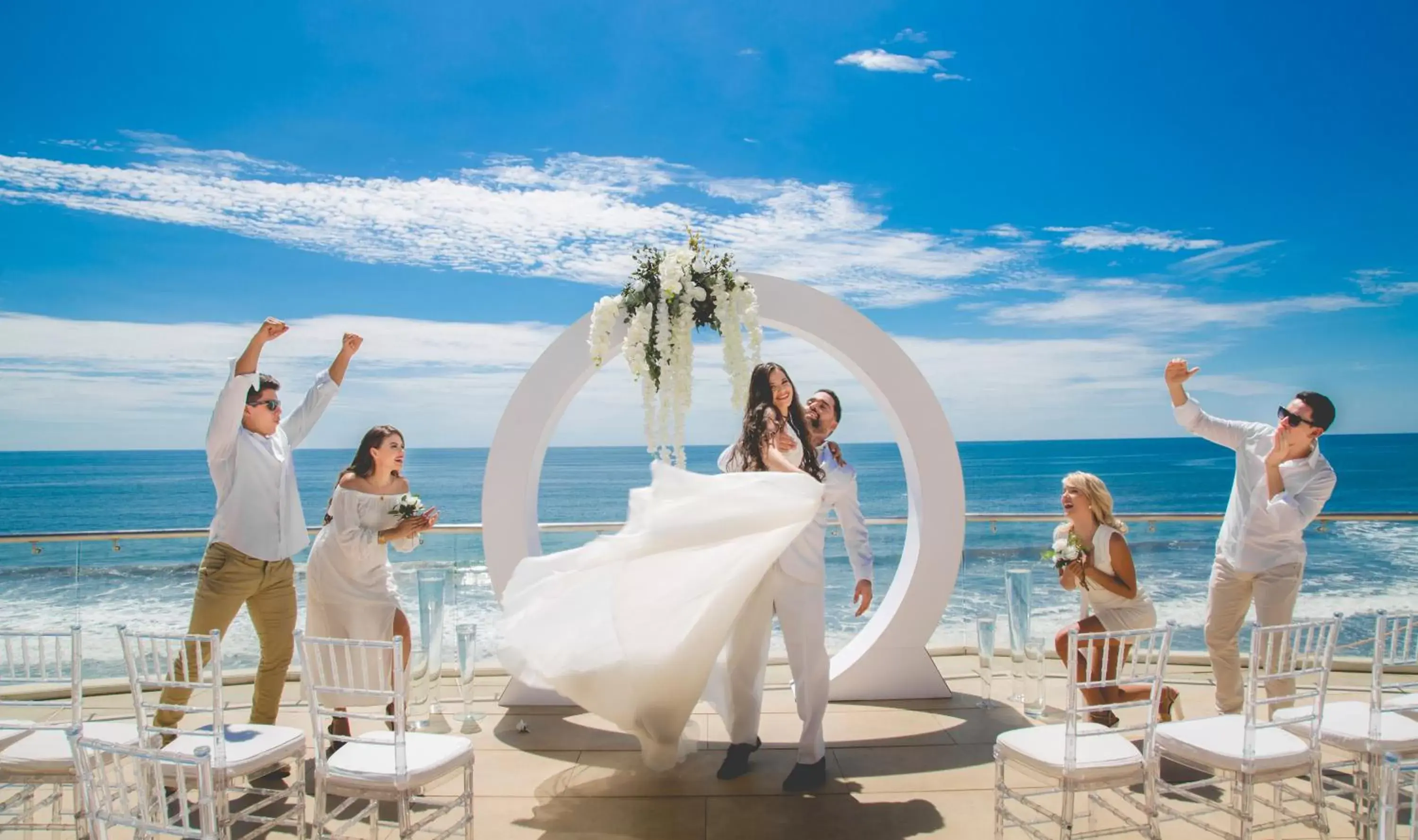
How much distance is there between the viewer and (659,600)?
12.5 feet

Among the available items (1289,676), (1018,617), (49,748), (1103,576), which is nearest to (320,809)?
(49,748)

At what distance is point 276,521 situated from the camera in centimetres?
432

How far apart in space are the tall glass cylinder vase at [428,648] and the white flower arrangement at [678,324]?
200 centimetres

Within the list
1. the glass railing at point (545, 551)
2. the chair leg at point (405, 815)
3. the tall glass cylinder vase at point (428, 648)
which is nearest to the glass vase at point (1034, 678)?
the glass railing at point (545, 551)

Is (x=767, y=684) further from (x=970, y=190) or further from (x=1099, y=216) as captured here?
(x=1099, y=216)

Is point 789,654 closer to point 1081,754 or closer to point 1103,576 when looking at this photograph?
point 1081,754

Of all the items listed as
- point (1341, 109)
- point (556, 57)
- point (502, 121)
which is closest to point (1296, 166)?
point (1341, 109)

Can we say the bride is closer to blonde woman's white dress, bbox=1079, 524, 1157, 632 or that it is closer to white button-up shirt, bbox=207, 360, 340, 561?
white button-up shirt, bbox=207, 360, 340, 561

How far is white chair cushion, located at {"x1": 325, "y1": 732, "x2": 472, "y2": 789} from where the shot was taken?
3.02 metres

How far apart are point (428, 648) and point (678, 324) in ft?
8.62

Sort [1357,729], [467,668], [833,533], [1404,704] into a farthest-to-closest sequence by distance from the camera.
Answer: [833,533], [467,668], [1404,704], [1357,729]

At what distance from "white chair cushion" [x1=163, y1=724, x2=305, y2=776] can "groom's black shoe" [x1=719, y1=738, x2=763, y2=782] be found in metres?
1.81

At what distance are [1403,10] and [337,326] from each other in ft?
131

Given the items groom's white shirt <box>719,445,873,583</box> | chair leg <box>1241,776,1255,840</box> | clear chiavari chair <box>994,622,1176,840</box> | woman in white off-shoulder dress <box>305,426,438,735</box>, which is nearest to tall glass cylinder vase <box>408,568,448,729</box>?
woman in white off-shoulder dress <box>305,426,438,735</box>
